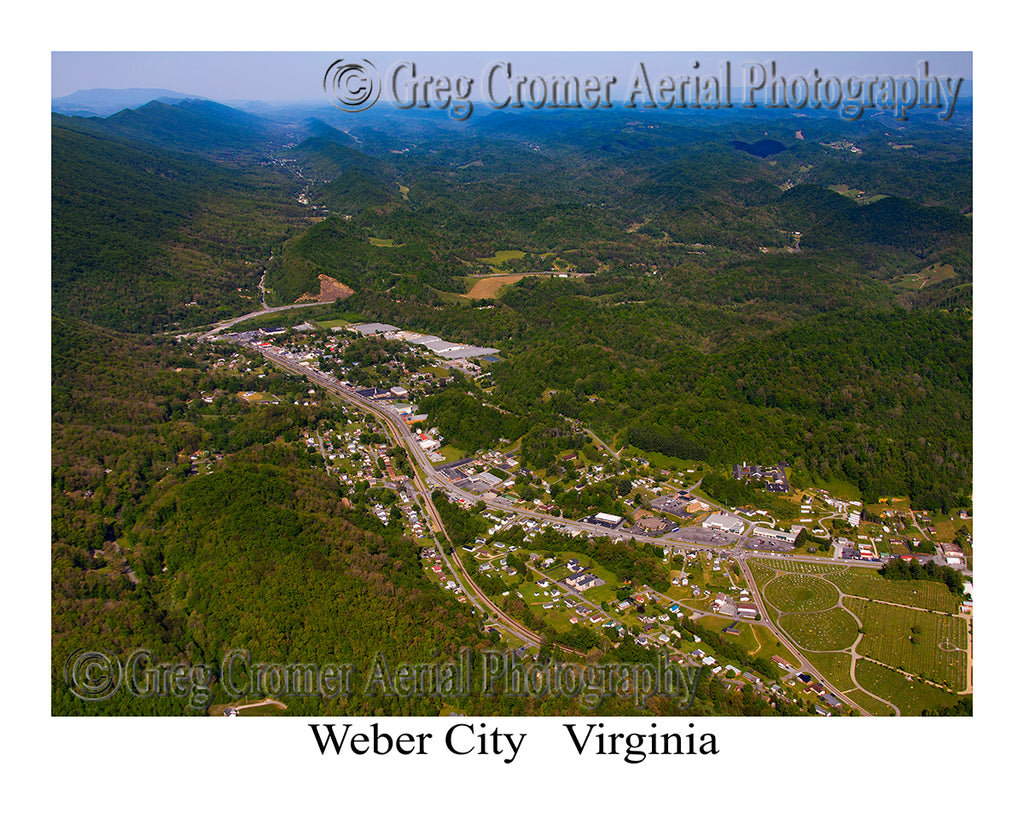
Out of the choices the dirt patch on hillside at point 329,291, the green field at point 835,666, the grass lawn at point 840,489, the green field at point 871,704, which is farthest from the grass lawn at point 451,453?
the dirt patch on hillside at point 329,291

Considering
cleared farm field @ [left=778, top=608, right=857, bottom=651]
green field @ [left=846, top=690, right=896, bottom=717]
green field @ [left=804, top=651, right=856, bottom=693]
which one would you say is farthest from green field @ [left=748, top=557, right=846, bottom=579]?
green field @ [left=846, top=690, right=896, bottom=717]

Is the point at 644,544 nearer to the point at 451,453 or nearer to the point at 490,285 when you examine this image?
the point at 451,453

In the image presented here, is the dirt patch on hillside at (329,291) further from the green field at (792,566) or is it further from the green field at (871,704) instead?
the green field at (871,704)

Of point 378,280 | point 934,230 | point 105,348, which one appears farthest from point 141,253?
point 934,230

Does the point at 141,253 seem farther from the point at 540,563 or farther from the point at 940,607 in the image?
the point at 940,607

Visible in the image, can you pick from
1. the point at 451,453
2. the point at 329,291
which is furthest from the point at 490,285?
the point at 451,453
